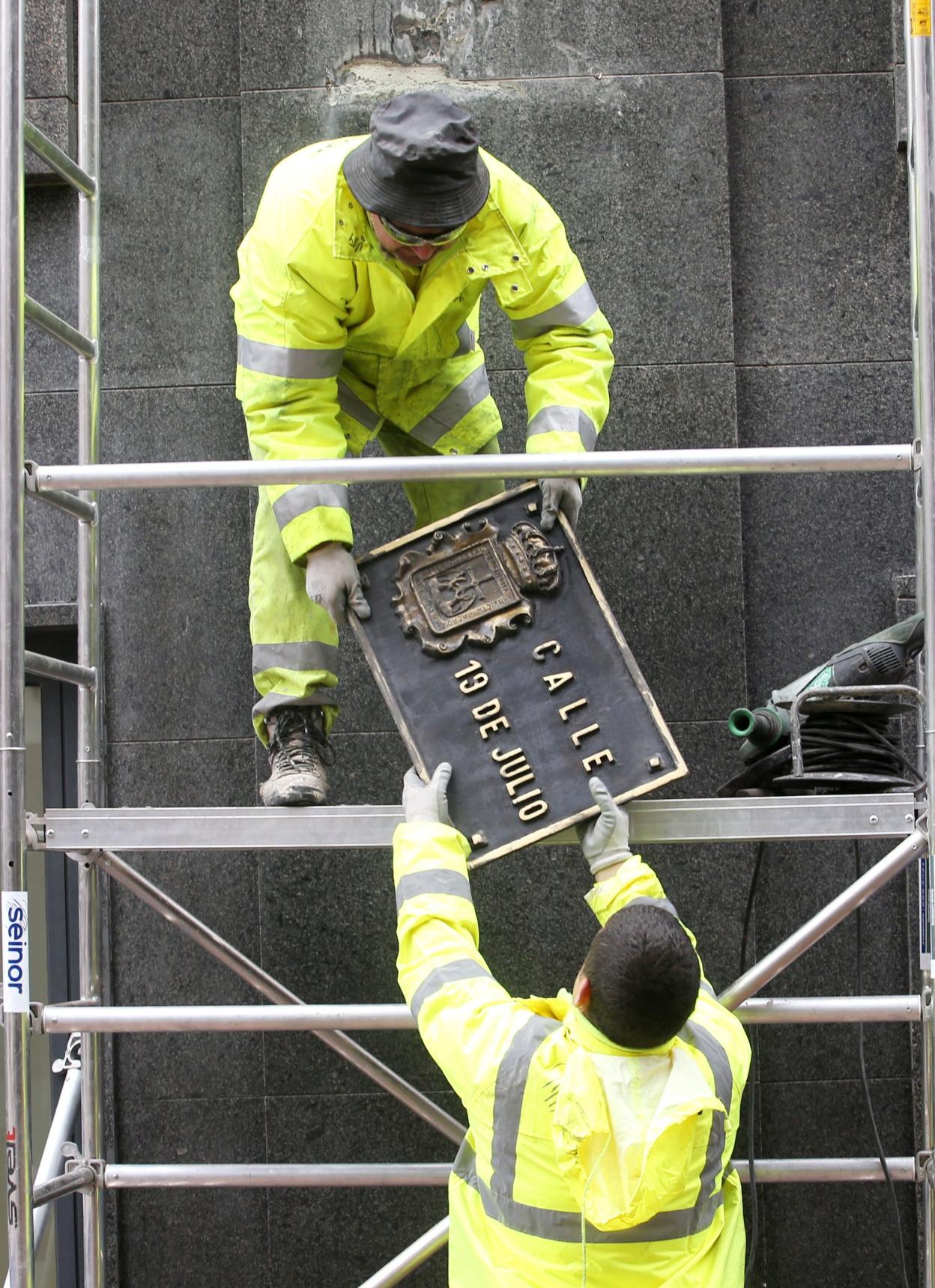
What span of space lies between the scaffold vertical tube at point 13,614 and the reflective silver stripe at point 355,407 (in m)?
0.95

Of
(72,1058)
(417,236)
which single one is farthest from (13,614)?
(72,1058)

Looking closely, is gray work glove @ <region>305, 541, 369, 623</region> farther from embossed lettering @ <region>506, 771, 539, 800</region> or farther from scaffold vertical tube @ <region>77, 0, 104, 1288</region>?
scaffold vertical tube @ <region>77, 0, 104, 1288</region>

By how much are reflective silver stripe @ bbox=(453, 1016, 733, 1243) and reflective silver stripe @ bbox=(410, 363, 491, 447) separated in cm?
202

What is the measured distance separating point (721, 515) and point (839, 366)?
0.74m

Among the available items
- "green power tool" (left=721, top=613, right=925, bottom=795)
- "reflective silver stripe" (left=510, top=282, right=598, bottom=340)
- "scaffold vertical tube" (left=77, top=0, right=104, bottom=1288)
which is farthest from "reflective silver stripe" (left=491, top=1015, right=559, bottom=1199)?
"reflective silver stripe" (left=510, top=282, right=598, bottom=340)

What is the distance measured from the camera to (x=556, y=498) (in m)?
3.56

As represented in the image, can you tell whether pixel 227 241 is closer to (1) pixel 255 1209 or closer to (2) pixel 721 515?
(2) pixel 721 515

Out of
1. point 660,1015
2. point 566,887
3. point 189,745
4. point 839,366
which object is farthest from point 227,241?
point 660,1015

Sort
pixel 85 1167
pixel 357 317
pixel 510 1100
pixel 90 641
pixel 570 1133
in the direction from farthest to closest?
pixel 90 641 < pixel 85 1167 < pixel 357 317 < pixel 510 1100 < pixel 570 1133

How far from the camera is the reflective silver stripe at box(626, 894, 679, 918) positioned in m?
2.62

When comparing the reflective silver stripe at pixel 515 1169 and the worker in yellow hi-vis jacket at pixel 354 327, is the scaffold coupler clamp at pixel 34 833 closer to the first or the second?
the worker in yellow hi-vis jacket at pixel 354 327

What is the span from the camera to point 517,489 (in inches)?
142

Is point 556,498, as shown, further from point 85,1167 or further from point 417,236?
point 85,1167

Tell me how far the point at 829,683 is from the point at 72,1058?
273 cm
